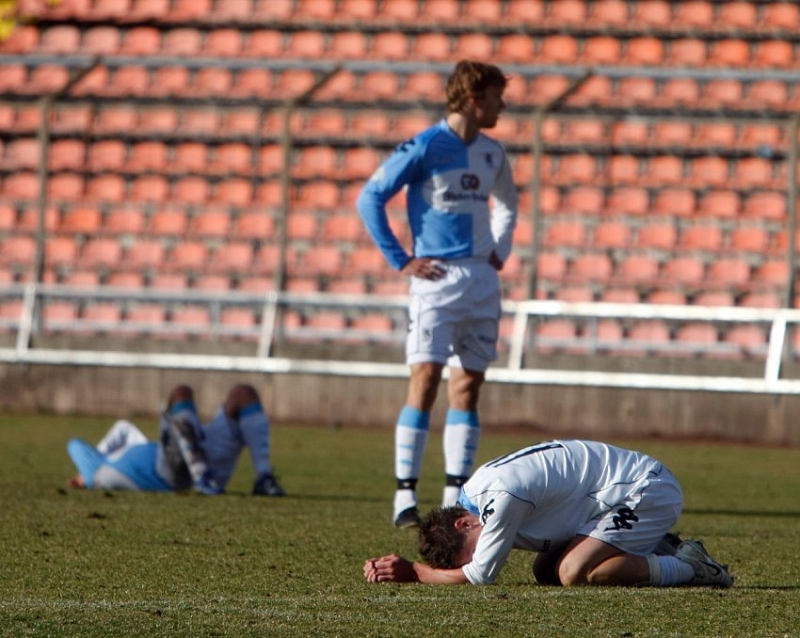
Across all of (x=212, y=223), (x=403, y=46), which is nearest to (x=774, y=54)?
(x=403, y=46)

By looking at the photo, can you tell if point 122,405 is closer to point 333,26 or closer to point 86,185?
point 86,185

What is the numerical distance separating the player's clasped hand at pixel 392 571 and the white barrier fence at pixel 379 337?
8630 mm

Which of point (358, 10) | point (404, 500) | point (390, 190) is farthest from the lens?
point (358, 10)

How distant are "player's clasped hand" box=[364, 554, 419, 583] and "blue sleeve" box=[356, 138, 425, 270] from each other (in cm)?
244

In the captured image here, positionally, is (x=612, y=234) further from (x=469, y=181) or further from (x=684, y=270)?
(x=469, y=181)

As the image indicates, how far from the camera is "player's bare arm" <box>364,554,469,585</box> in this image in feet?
17.1

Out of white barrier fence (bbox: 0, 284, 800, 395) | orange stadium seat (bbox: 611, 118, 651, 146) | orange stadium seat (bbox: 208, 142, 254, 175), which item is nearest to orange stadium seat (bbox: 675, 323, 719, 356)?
white barrier fence (bbox: 0, 284, 800, 395)

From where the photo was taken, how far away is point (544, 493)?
16.7ft

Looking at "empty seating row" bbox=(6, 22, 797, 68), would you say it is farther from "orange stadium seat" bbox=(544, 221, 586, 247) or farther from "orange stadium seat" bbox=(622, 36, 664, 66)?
"orange stadium seat" bbox=(544, 221, 586, 247)

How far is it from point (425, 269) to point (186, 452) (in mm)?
1818

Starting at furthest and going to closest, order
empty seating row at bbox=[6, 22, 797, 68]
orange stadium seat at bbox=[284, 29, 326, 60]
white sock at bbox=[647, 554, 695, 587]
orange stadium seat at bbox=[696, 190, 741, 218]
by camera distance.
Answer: orange stadium seat at bbox=[284, 29, 326, 60] → empty seating row at bbox=[6, 22, 797, 68] → orange stadium seat at bbox=[696, 190, 741, 218] → white sock at bbox=[647, 554, 695, 587]

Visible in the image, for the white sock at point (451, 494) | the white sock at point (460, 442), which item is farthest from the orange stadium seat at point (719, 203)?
the white sock at point (451, 494)

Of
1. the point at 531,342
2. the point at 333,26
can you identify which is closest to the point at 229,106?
the point at 333,26

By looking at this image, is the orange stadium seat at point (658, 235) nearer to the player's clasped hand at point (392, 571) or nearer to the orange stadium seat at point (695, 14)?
the orange stadium seat at point (695, 14)
